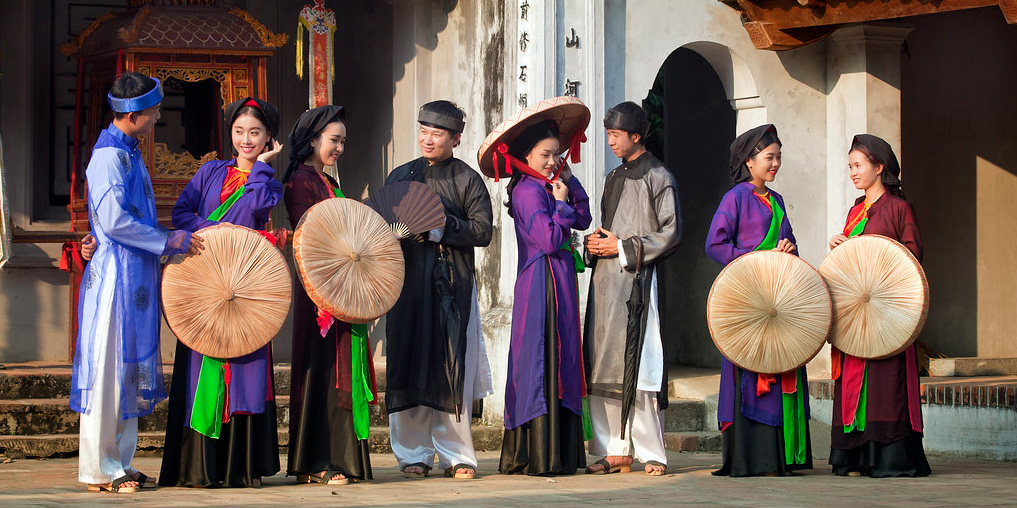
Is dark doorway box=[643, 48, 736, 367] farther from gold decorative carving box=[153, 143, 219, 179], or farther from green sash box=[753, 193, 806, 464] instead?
green sash box=[753, 193, 806, 464]

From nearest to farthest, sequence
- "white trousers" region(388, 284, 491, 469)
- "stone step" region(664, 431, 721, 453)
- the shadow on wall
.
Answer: "white trousers" region(388, 284, 491, 469) < "stone step" region(664, 431, 721, 453) < the shadow on wall

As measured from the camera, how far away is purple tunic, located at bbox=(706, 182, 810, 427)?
670 cm

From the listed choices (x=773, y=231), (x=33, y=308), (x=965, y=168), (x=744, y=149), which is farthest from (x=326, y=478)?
(x=965, y=168)

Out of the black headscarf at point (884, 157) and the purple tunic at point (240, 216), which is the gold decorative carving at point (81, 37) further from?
the black headscarf at point (884, 157)

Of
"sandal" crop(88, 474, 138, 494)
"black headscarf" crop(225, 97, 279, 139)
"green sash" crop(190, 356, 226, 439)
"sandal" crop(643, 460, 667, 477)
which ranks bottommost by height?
"sandal" crop(643, 460, 667, 477)

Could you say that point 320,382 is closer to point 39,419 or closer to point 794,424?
point 794,424

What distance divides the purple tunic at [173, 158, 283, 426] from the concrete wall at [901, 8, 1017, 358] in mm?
6552

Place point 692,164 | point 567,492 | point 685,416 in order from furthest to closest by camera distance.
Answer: point 692,164 → point 685,416 → point 567,492

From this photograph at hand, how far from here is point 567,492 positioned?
588 cm

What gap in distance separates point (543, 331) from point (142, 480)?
196 cm

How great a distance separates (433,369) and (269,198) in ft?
3.71

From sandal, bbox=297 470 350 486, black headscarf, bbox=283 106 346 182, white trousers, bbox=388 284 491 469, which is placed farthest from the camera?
white trousers, bbox=388 284 491 469

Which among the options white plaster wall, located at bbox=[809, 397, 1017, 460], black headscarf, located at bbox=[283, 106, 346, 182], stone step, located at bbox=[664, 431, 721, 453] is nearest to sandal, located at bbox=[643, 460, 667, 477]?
stone step, located at bbox=[664, 431, 721, 453]

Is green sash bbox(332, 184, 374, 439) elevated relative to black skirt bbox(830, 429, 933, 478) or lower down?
elevated
